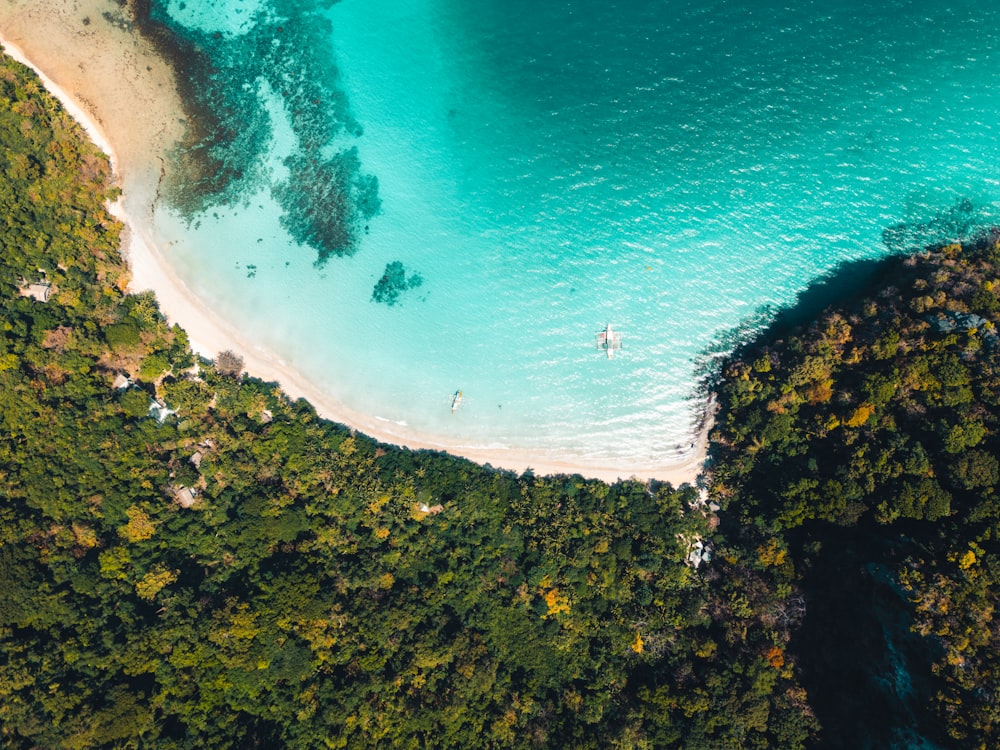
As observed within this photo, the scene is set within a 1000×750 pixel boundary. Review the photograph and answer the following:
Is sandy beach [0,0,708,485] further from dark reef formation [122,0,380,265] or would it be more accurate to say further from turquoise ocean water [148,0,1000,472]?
turquoise ocean water [148,0,1000,472]

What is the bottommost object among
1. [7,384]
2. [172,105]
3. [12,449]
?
[12,449]

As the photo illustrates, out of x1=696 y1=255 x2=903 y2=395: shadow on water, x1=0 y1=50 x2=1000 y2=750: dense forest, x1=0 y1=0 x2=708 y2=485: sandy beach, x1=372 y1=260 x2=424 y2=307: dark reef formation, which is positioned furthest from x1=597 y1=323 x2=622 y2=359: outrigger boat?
x1=372 y1=260 x2=424 y2=307: dark reef formation

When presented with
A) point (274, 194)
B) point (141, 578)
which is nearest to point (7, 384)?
point (141, 578)

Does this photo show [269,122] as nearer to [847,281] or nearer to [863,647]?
[847,281]

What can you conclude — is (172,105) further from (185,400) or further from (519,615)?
(519,615)

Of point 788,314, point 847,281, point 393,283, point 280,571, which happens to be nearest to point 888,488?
point 788,314

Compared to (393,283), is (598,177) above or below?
above

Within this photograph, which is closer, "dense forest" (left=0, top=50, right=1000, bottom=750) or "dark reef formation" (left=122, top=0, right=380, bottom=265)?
"dense forest" (left=0, top=50, right=1000, bottom=750)
